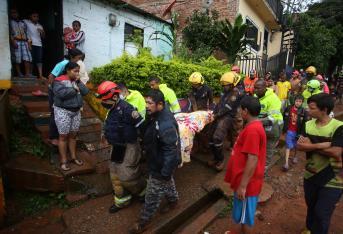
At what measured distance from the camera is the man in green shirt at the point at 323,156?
293 cm

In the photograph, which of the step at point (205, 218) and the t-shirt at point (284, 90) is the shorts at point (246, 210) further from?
the t-shirt at point (284, 90)

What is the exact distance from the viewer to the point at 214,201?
4.75m

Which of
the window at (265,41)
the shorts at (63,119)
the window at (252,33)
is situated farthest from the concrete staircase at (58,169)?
the window at (265,41)

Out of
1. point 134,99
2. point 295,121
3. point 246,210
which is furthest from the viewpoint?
point 295,121

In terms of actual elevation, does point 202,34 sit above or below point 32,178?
above

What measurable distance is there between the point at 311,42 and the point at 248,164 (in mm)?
18555

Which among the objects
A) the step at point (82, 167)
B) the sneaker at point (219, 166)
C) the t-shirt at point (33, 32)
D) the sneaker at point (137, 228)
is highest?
the t-shirt at point (33, 32)

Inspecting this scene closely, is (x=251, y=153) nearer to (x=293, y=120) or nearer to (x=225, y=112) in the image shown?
(x=225, y=112)

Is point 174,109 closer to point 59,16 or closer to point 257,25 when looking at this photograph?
point 59,16

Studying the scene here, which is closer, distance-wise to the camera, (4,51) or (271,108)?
(271,108)

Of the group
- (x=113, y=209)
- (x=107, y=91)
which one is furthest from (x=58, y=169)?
(x=107, y=91)

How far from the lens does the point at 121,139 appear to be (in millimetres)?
3725

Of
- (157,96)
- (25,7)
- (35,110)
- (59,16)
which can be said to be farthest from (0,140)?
(25,7)

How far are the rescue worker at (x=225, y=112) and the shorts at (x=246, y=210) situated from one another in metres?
2.18
